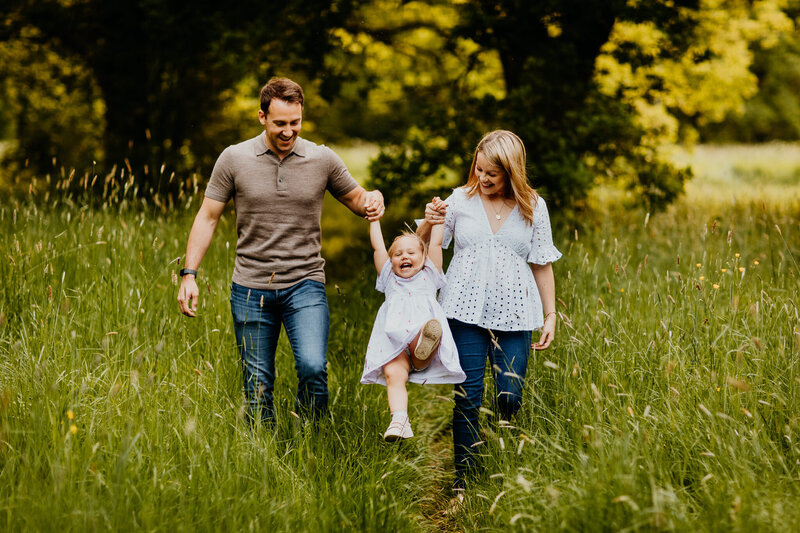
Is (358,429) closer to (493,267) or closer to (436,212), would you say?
(493,267)

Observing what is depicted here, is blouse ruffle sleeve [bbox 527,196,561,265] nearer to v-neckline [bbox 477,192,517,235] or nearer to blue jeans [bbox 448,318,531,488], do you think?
v-neckline [bbox 477,192,517,235]

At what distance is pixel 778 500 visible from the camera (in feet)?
9.10

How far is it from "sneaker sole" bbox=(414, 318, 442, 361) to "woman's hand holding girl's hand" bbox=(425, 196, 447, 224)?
57 cm

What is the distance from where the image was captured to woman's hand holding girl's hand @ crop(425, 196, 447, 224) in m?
3.79

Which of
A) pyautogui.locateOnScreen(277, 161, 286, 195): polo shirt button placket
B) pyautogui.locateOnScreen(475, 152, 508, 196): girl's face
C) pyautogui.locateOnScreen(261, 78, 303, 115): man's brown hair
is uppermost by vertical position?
pyautogui.locateOnScreen(261, 78, 303, 115): man's brown hair

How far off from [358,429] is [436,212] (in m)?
1.51

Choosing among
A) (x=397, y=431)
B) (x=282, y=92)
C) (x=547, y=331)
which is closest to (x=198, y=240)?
(x=282, y=92)

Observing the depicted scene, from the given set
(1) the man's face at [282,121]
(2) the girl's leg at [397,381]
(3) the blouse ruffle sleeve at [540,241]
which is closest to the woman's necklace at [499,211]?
(3) the blouse ruffle sleeve at [540,241]

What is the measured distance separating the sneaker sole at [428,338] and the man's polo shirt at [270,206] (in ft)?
2.66

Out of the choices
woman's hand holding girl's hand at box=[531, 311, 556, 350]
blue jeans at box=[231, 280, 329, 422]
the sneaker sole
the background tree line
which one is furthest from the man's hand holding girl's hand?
the background tree line

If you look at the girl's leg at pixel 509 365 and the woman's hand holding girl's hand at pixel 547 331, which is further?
the woman's hand holding girl's hand at pixel 547 331

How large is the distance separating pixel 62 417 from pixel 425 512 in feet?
6.80

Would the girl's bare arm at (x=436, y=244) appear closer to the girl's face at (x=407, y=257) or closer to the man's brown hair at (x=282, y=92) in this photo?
the girl's face at (x=407, y=257)

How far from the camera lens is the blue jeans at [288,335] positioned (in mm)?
3889
